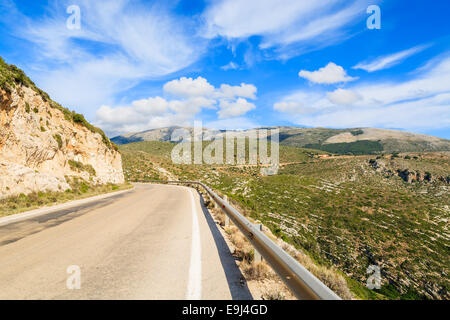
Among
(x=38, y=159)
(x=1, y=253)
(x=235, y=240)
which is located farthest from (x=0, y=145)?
(x=235, y=240)

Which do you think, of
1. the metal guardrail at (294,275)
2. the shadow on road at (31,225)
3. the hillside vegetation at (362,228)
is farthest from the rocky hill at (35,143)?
the metal guardrail at (294,275)

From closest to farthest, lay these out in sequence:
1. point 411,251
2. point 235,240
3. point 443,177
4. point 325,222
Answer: point 235,240 < point 411,251 < point 325,222 < point 443,177

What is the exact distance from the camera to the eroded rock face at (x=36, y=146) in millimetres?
11703

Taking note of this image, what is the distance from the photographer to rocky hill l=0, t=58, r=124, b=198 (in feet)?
38.8

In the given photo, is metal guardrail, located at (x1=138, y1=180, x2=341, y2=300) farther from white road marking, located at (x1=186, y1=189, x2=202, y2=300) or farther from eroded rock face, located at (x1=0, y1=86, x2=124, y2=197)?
eroded rock face, located at (x1=0, y1=86, x2=124, y2=197)

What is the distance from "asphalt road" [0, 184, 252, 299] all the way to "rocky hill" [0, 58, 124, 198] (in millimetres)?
6391

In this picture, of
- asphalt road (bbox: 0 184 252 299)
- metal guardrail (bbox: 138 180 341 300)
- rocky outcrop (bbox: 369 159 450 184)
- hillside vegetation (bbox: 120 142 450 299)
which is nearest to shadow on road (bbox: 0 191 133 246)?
asphalt road (bbox: 0 184 252 299)

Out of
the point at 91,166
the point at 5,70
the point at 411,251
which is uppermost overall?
the point at 5,70

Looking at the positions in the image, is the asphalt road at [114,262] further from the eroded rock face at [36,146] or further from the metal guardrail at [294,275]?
the eroded rock face at [36,146]

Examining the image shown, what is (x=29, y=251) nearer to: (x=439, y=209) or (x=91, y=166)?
(x=91, y=166)

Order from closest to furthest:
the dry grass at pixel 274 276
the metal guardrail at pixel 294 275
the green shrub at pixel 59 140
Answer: the metal guardrail at pixel 294 275 → the dry grass at pixel 274 276 → the green shrub at pixel 59 140

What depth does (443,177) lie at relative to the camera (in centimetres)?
4750
